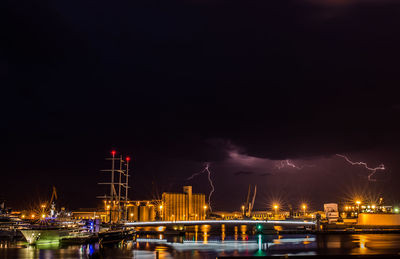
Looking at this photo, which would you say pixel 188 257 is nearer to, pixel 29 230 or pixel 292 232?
pixel 29 230

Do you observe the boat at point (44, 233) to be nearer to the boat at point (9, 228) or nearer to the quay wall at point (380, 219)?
the boat at point (9, 228)

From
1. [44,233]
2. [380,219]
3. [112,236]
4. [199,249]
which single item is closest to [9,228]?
[44,233]

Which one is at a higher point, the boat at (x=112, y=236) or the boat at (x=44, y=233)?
the boat at (x=44, y=233)

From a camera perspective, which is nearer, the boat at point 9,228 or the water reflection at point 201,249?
the water reflection at point 201,249

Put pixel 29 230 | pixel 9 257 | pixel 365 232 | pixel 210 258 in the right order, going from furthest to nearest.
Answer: pixel 365 232, pixel 29 230, pixel 9 257, pixel 210 258

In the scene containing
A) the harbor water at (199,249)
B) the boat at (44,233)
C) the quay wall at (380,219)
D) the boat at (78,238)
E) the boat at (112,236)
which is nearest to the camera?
the harbor water at (199,249)

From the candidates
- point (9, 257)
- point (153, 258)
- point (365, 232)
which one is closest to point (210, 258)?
point (153, 258)

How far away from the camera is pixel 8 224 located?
389 ft

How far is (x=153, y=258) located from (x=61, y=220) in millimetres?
42418

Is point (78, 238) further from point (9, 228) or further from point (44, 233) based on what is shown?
point (9, 228)

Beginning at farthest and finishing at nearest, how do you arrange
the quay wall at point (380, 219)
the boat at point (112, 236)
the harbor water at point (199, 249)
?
the quay wall at point (380, 219) < the boat at point (112, 236) < the harbor water at point (199, 249)

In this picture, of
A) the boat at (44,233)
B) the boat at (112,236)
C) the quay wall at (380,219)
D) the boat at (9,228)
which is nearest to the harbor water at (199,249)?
the boat at (44,233)

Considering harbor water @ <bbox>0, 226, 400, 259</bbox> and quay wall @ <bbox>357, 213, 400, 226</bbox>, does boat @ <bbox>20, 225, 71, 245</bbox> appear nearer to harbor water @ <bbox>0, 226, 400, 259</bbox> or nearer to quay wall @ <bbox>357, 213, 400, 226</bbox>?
harbor water @ <bbox>0, 226, 400, 259</bbox>

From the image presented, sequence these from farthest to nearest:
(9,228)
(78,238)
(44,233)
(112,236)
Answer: (9,228) → (112,236) → (78,238) → (44,233)
